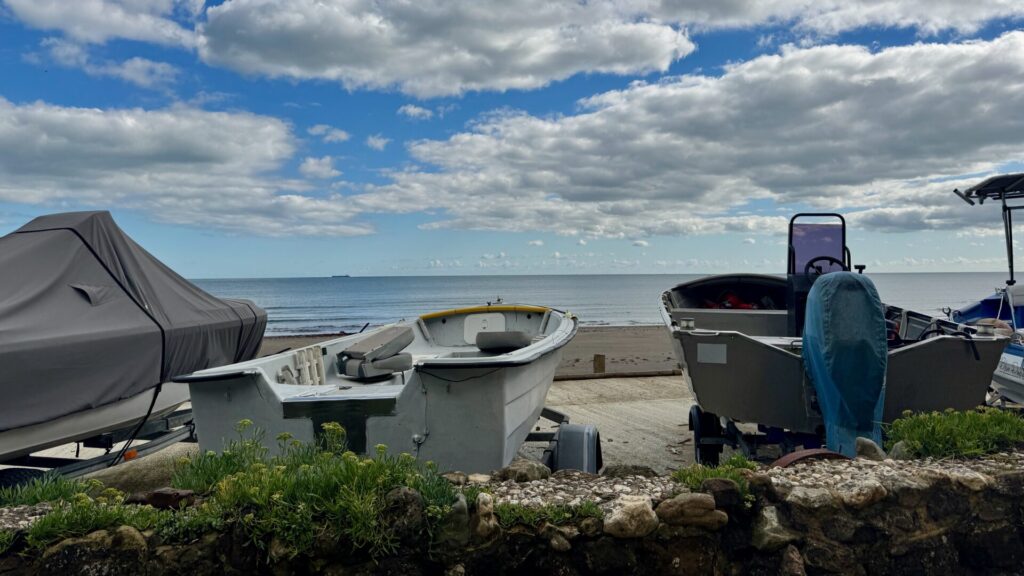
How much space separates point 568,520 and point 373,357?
439cm

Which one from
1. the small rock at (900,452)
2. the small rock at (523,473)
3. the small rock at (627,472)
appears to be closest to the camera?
the small rock at (523,473)

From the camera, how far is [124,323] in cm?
633

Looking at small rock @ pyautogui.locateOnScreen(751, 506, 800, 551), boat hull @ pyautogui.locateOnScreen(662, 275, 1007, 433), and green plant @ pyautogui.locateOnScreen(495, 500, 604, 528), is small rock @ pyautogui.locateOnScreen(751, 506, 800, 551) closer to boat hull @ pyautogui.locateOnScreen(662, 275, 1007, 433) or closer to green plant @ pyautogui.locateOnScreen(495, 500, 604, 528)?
green plant @ pyautogui.locateOnScreen(495, 500, 604, 528)

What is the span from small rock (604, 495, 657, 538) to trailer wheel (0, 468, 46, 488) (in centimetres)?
466

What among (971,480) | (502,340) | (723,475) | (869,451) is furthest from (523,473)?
(502,340)

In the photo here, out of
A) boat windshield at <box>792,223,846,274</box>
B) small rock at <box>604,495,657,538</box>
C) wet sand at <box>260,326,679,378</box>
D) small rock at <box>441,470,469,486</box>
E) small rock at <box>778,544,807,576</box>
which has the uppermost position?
boat windshield at <box>792,223,846,274</box>

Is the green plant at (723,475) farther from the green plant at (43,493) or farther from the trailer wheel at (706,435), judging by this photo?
the green plant at (43,493)

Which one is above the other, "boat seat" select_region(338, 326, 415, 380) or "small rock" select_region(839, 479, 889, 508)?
"boat seat" select_region(338, 326, 415, 380)

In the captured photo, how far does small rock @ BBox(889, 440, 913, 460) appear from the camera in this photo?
4555 mm

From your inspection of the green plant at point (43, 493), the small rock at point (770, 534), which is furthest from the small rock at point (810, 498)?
the green plant at point (43, 493)

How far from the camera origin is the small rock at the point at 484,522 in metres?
3.24

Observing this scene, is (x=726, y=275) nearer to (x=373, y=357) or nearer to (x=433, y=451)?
(x=373, y=357)

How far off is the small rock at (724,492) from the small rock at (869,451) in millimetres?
1427

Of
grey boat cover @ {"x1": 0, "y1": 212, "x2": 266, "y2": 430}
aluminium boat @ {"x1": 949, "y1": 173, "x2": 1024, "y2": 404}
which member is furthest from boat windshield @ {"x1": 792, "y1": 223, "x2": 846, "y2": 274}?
grey boat cover @ {"x1": 0, "y1": 212, "x2": 266, "y2": 430}
